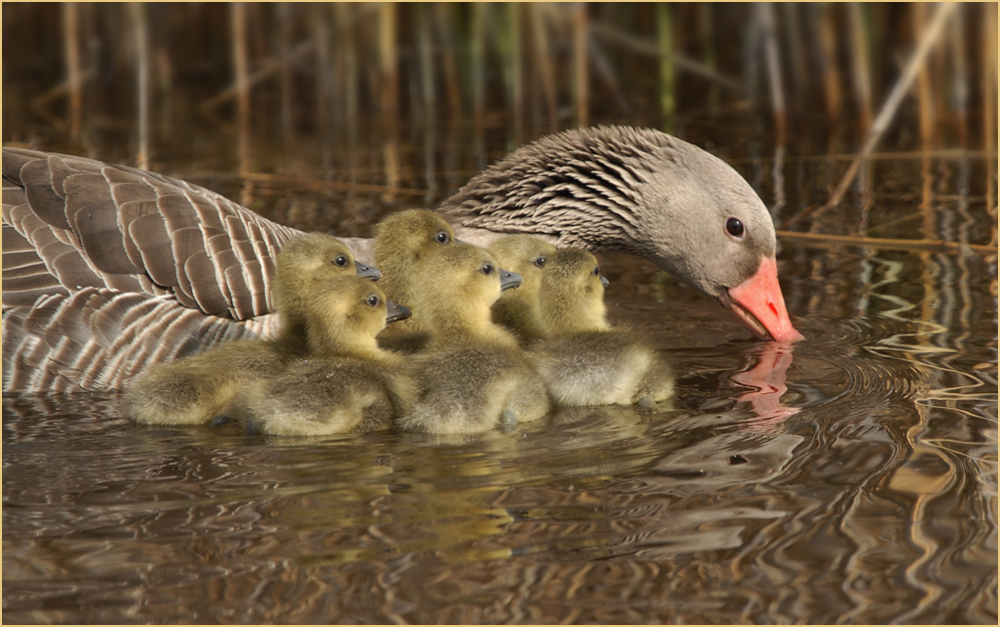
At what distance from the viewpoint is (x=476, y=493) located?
404 centimetres

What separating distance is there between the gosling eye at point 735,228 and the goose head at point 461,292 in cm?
168

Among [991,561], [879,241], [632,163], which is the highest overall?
[632,163]

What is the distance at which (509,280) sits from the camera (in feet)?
17.2

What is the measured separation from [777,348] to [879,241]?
7.98ft

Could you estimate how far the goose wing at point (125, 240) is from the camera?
569cm

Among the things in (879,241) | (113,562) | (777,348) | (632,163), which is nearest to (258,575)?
(113,562)

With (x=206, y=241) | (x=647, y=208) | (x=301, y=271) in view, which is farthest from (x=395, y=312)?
(x=647, y=208)

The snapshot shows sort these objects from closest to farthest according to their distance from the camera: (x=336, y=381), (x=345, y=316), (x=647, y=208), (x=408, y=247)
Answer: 1. (x=336, y=381)
2. (x=345, y=316)
3. (x=408, y=247)
4. (x=647, y=208)

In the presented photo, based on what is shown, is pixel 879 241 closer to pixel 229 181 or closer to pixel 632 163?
pixel 632 163

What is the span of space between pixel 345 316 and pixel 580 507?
4.60 feet

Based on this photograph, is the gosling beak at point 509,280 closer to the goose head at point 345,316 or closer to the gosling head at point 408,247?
the gosling head at point 408,247

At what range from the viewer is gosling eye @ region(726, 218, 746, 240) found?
6.43 meters

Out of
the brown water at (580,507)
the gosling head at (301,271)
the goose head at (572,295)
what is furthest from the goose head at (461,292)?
the brown water at (580,507)

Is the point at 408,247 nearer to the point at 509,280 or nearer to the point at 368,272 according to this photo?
the point at 368,272
